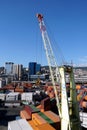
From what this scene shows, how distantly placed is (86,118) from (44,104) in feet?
47.2

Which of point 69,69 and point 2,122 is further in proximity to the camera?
point 2,122

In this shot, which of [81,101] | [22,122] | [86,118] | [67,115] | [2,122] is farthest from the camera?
[81,101]

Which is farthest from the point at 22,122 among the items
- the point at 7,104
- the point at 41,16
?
the point at 7,104

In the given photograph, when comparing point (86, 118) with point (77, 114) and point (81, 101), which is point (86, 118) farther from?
point (81, 101)

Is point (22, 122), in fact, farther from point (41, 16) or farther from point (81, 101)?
point (81, 101)

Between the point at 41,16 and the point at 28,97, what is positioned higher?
the point at 41,16

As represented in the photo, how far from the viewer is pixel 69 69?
33.3 meters

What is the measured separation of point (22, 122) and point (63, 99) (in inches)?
433

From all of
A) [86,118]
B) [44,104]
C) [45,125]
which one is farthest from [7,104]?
[45,125]

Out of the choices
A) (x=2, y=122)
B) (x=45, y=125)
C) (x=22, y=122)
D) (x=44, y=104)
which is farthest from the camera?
(x=44, y=104)

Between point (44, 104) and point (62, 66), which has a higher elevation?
point (62, 66)

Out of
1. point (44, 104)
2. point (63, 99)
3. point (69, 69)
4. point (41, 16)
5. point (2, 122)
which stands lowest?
point (2, 122)

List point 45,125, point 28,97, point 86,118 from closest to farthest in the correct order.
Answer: point 45,125, point 86,118, point 28,97

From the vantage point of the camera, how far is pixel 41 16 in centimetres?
4928
